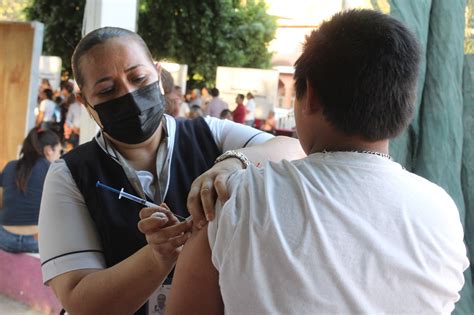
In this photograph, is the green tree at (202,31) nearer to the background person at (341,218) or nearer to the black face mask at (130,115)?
the black face mask at (130,115)

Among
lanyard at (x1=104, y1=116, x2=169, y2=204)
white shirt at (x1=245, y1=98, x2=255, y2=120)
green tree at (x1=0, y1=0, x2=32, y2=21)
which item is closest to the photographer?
lanyard at (x1=104, y1=116, x2=169, y2=204)

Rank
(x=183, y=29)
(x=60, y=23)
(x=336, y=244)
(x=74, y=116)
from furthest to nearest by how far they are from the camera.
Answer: (x=183, y=29), (x=60, y=23), (x=74, y=116), (x=336, y=244)

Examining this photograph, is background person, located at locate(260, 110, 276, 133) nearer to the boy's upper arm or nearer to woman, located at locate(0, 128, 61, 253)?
woman, located at locate(0, 128, 61, 253)

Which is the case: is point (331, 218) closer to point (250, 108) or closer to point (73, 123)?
point (73, 123)

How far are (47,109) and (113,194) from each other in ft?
35.6

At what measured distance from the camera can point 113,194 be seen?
1.60m

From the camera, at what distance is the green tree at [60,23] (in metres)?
19.8

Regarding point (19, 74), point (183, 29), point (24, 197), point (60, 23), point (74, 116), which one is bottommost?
point (24, 197)

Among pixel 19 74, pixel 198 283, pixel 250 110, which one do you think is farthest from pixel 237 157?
pixel 250 110

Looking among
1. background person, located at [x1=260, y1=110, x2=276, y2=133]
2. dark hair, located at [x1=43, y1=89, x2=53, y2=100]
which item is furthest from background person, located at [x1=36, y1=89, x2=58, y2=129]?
background person, located at [x1=260, y1=110, x2=276, y2=133]

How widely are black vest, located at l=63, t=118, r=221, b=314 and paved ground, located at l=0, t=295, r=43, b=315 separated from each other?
3.59 meters

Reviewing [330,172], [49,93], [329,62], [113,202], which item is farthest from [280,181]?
[49,93]

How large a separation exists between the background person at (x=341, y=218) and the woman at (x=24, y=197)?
420cm

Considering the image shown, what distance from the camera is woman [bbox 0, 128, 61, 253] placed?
496 cm
